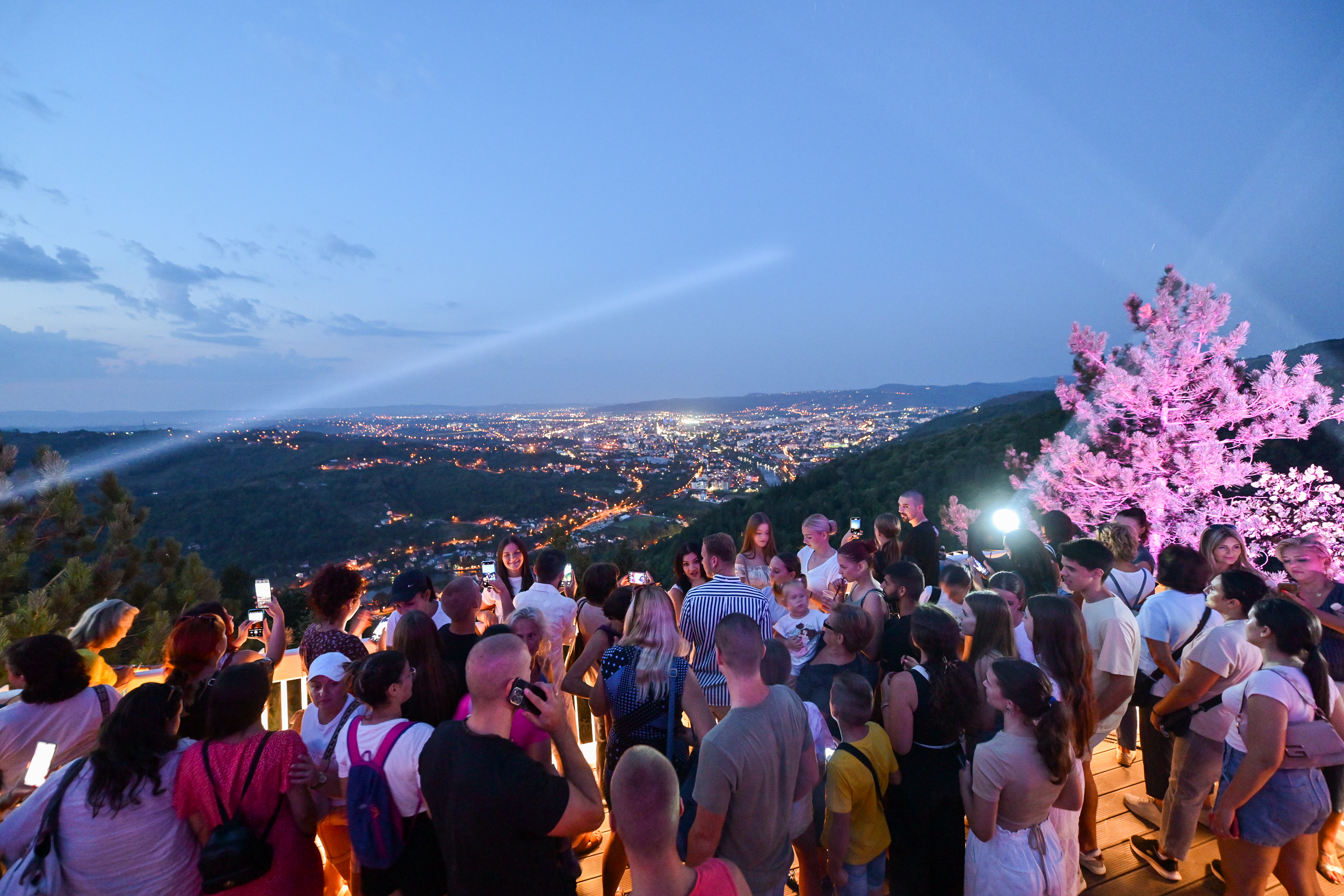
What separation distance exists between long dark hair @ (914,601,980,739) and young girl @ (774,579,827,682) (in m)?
0.69

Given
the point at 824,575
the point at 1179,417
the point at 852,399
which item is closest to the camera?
the point at 824,575

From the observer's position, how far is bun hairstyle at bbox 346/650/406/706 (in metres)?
2.03

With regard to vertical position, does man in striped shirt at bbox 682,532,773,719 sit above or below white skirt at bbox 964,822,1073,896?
above

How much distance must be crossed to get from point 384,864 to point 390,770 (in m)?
0.31

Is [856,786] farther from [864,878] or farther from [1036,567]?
[1036,567]

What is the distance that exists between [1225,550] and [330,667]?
5225 mm

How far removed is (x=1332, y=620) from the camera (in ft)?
9.55

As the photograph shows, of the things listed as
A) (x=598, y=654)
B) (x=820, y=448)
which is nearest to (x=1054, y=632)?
(x=598, y=654)

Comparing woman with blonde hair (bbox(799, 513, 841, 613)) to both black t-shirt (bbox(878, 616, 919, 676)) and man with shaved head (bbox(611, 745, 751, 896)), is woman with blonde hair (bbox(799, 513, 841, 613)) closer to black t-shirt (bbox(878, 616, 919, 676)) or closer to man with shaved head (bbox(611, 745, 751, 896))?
black t-shirt (bbox(878, 616, 919, 676))

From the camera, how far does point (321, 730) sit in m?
2.39

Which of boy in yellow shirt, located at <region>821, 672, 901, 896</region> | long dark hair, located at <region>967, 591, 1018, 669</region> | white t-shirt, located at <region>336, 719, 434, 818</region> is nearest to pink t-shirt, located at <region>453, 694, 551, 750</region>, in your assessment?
white t-shirt, located at <region>336, 719, 434, 818</region>

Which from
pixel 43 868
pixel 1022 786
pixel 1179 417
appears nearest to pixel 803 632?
pixel 1022 786

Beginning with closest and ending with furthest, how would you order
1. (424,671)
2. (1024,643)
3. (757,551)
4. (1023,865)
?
(1023,865), (424,671), (1024,643), (757,551)

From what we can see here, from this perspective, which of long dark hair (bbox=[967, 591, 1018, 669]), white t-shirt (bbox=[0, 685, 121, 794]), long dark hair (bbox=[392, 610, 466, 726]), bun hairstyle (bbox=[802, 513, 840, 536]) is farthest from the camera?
bun hairstyle (bbox=[802, 513, 840, 536])
